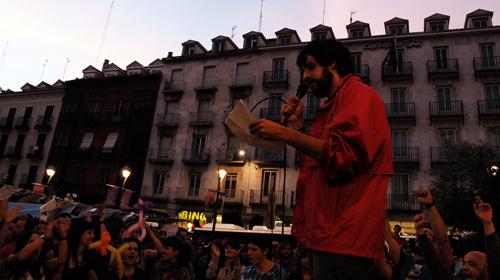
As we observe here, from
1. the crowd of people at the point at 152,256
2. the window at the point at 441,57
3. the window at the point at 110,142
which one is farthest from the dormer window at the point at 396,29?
the crowd of people at the point at 152,256

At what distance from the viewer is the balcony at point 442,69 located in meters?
28.7

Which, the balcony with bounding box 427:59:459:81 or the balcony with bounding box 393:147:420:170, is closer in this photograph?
the balcony with bounding box 393:147:420:170

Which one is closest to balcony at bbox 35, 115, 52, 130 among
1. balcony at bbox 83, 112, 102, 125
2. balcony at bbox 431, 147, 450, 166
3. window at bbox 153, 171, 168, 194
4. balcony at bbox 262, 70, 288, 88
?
balcony at bbox 83, 112, 102, 125

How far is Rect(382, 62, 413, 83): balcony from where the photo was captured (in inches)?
1175

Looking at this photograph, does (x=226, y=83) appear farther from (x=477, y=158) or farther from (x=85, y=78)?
(x=477, y=158)

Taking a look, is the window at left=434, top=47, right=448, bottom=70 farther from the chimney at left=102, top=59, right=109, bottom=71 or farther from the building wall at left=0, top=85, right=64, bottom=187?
the building wall at left=0, top=85, right=64, bottom=187

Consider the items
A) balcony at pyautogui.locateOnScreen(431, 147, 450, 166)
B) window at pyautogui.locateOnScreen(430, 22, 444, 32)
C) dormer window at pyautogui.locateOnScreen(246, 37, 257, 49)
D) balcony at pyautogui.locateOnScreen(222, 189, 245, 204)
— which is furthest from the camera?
dormer window at pyautogui.locateOnScreen(246, 37, 257, 49)

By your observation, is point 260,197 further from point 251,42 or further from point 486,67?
point 486,67

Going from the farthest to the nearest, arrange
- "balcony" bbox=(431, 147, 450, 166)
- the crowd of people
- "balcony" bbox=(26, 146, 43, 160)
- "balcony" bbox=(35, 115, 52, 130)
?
"balcony" bbox=(35, 115, 52, 130), "balcony" bbox=(26, 146, 43, 160), "balcony" bbox=(431, 147, 450, 166), the crowd of people

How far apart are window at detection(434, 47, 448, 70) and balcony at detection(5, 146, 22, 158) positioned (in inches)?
1661

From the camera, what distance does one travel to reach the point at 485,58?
93.6 feet

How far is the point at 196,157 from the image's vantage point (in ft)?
111

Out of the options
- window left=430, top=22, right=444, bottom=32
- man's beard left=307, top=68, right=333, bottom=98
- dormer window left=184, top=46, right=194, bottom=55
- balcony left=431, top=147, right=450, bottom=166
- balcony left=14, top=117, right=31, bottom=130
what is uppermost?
window left=430, top=22, right=444, bottom=32

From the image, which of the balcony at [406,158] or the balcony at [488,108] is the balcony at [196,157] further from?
the balcony at [488,108]
